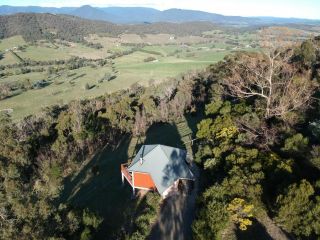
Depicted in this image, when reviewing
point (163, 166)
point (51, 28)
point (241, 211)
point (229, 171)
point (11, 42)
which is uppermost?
point (229, 171)

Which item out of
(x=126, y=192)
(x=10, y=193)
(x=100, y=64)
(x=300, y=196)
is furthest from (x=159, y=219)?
(x=100, y=64)

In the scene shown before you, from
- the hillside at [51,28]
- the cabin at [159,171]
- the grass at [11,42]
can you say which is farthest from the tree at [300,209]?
the hillside at [51,28]

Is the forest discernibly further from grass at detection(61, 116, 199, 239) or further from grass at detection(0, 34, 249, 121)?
grass at detection(0, 34, 249, 121)

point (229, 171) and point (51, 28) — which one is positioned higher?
point (229, 171)

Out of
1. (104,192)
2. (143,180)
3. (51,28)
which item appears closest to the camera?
(143,180)

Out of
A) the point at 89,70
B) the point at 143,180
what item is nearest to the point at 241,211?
the point at 143,180

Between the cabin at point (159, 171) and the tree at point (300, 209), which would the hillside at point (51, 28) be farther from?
the tree at point (300, 209)

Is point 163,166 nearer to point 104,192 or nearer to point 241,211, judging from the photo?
point 104,192

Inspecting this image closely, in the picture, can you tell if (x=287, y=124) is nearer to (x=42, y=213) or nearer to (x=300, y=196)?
(x=300, y=196)

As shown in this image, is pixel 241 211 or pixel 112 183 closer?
pixel 241 211
